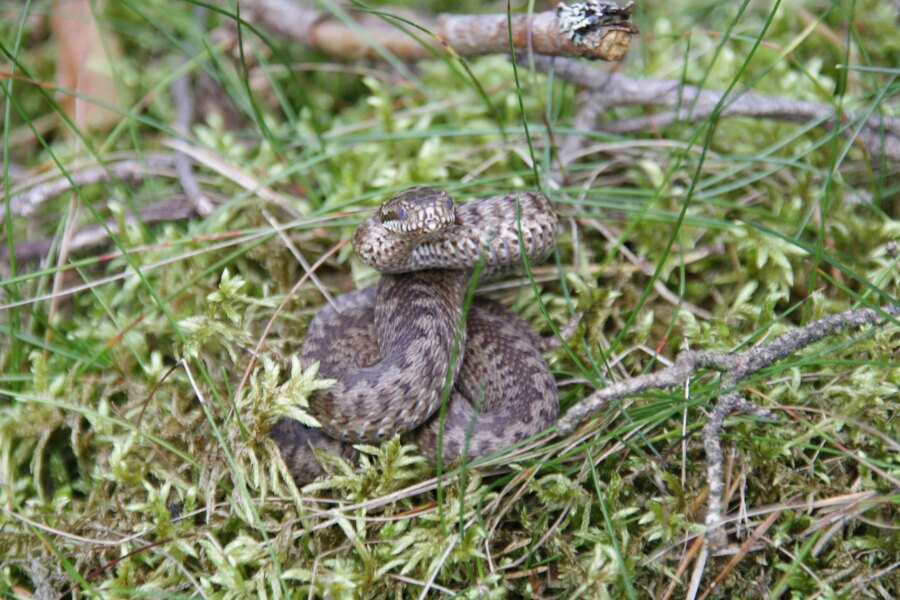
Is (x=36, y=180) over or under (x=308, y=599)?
over

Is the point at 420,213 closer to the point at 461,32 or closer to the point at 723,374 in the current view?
the point at 723,374

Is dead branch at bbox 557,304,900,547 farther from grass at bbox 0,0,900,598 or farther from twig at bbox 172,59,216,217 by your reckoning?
twig at bbox 172,59,216,217

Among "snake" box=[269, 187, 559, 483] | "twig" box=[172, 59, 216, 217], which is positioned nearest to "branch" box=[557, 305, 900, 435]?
"snake" box=[269, 187, 559, 483]

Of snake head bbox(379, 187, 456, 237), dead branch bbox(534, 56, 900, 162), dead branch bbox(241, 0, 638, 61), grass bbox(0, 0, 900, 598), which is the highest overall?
dead branch bbox(241, 0, 638, 61)

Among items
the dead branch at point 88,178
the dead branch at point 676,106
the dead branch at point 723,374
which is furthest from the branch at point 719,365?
the dead branch at point 88,178

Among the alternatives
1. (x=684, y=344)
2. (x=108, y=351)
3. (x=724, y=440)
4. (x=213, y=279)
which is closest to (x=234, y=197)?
(x=213, y=279)

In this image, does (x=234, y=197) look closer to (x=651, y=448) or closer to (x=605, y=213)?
(x=605, y=213)
